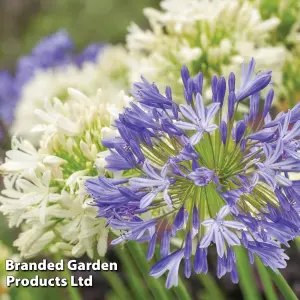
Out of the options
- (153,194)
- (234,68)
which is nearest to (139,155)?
(153,194)

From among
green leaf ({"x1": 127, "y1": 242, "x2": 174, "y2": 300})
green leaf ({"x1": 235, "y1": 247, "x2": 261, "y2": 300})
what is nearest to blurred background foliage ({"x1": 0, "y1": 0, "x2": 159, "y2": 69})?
green leaf ({"x1": 235, "y1": 247, "x2": 261, "y2": 300})

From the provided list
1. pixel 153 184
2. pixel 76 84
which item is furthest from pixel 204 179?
pixel 76 84

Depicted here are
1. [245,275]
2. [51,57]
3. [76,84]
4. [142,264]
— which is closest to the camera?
[142,264]

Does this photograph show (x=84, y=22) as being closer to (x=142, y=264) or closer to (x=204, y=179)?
Result: (x=142, y=264)

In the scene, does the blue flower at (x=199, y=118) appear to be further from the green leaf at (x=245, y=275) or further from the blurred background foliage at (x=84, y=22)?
the blurred background foliage at (x=84, y=22)

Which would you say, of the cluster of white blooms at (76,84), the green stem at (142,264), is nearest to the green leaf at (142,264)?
the green stem at (142,264)

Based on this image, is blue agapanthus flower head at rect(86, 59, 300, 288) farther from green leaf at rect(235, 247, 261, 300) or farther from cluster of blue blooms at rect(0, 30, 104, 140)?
cluster of blue blooms at rect(0, 30, 104, 140)

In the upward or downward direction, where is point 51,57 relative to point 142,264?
upward
